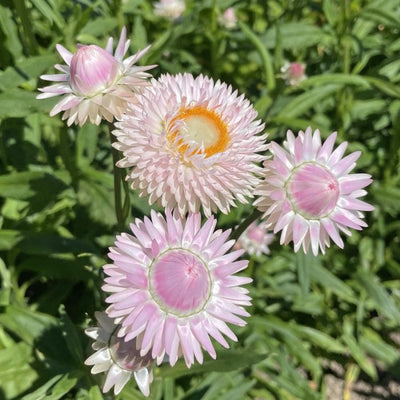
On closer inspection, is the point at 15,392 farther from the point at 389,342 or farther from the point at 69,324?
the point at 389,342

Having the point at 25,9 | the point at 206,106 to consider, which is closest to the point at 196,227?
the point at 206,106

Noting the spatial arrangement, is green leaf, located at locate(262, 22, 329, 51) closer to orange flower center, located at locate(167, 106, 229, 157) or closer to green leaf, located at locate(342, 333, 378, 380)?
orange flower center, located at locate(167, 106, 229, 157)

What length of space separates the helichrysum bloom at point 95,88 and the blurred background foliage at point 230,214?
56 cm

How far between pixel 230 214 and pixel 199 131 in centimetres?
86

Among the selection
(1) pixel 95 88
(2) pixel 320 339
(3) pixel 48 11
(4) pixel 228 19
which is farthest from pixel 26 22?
(2) pixel 320 339

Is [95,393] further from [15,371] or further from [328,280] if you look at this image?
[328,280]

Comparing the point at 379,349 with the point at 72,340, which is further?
the point at 379,349

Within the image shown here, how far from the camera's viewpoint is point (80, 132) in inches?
88.4

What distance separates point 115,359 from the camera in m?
1.26

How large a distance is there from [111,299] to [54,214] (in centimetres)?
123

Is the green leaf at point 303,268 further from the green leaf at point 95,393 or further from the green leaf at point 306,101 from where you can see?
the green leaf at point 95,393

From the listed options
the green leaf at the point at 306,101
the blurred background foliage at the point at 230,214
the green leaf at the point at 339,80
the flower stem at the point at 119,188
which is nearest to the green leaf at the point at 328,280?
the blurred background foliage at the point at 230,214

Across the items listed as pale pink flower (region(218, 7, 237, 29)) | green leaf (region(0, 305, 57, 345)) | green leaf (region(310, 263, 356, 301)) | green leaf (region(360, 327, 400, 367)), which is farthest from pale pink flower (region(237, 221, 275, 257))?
pale pink flower (region(218, 7, 237, 29))

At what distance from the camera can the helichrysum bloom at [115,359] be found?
124cm
